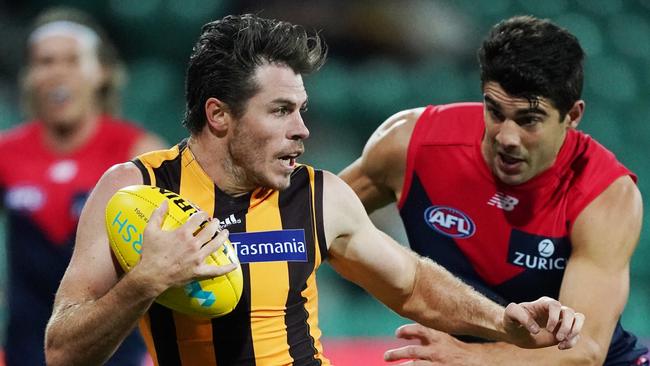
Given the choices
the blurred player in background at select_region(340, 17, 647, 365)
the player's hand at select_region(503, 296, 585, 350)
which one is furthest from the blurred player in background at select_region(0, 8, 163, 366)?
the player's hand at select_region(503, 296, 585, 350)

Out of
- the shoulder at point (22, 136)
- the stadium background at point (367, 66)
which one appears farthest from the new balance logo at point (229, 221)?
the stadium background at point (367, 66)

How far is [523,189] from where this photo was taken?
4113mm

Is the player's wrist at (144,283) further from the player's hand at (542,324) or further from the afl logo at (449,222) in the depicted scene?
the afl logo at (449,222)

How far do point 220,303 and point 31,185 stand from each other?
2349 millimetres

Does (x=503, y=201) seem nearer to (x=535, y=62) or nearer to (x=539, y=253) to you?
(x=539, y=253)

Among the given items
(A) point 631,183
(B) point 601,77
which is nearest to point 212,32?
(A) point 631,183

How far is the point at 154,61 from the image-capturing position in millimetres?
8914

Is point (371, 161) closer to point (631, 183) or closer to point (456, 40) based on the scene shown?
point (631, 183)

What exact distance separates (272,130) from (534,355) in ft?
4.04

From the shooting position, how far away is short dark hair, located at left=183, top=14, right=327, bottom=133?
126 inches

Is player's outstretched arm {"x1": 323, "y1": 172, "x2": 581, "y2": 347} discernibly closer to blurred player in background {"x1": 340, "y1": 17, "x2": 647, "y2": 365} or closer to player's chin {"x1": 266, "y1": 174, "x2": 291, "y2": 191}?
player's chin {"x1": 266, "y1": 174, "x2": 291, "y2": 191}

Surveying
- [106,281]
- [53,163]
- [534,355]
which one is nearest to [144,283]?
[106,281]

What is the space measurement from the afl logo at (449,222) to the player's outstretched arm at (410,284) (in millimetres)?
659

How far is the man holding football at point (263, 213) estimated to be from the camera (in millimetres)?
3094
